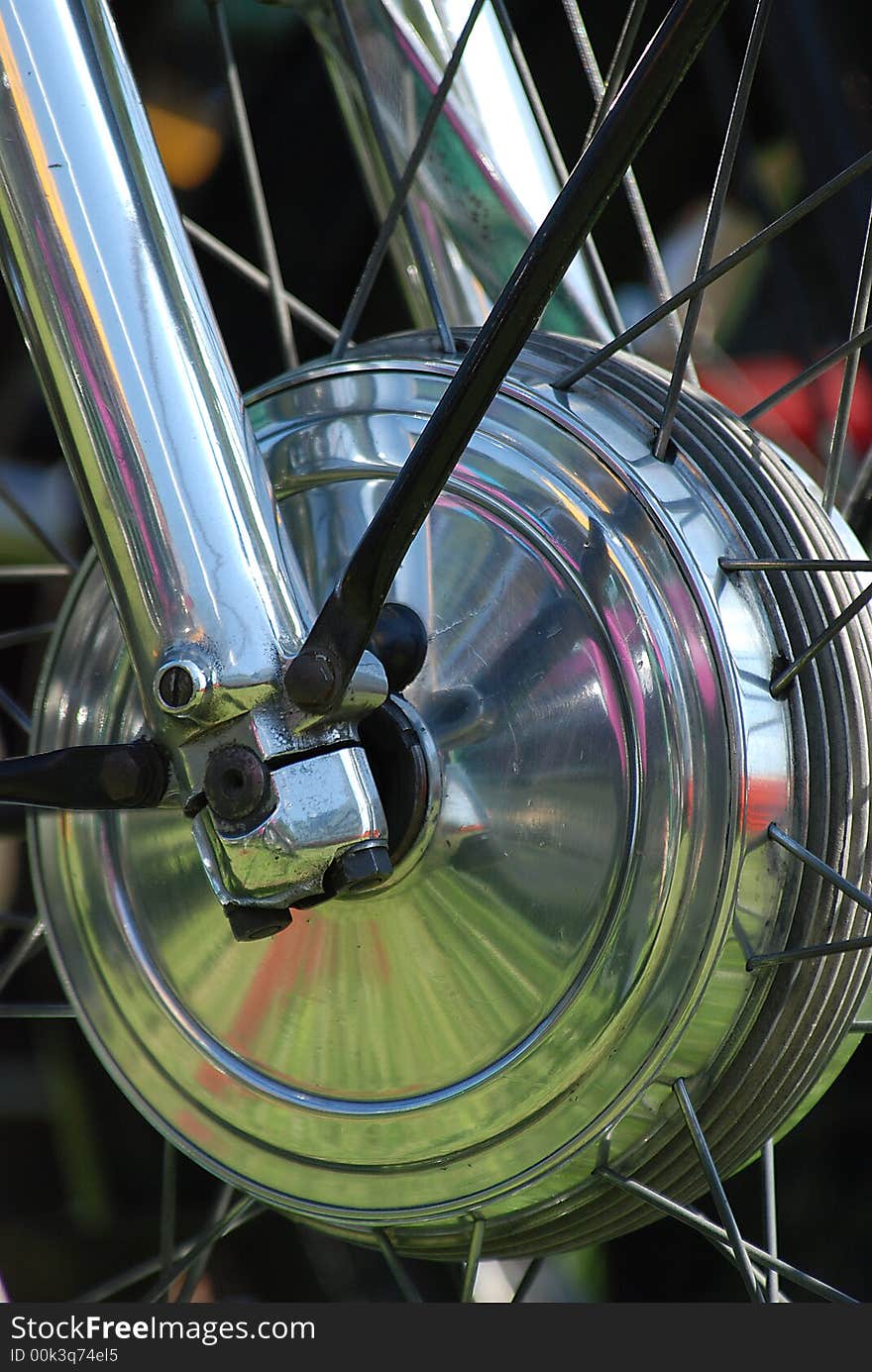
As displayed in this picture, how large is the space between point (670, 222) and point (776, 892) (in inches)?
37.0

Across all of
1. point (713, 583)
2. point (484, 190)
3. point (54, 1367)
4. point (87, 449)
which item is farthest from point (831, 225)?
point (54, 1367)

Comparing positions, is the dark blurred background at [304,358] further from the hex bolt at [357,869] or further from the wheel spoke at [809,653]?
the hex bolt at [357,869]

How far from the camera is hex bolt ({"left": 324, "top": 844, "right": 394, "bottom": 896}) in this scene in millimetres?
578

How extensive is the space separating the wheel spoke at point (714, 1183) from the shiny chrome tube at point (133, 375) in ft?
0.78

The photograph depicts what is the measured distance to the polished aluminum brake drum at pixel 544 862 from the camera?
625 mm

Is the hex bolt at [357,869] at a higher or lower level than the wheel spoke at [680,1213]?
higher

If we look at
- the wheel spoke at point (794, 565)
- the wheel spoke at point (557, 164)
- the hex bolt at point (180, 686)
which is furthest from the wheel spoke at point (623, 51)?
the hex bolt at point (180, 686)

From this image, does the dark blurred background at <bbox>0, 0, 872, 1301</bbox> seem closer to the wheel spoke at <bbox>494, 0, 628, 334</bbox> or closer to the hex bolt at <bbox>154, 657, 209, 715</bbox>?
the wheel spoke at <bbox>494, 0, 628, 334</bbox>

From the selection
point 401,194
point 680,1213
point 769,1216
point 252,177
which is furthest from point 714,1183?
point 252,177

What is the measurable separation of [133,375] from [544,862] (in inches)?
9.4

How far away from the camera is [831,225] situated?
3.76 ft

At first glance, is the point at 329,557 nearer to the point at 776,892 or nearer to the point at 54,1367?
the point at 776,892

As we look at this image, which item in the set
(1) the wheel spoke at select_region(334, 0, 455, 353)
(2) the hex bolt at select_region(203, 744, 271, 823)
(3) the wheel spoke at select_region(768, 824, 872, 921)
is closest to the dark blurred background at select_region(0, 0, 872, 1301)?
(1) the wheel spoke at select_region(334, 0, 455, 353)

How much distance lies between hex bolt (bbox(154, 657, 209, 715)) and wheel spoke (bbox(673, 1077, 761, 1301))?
9.7 inches
